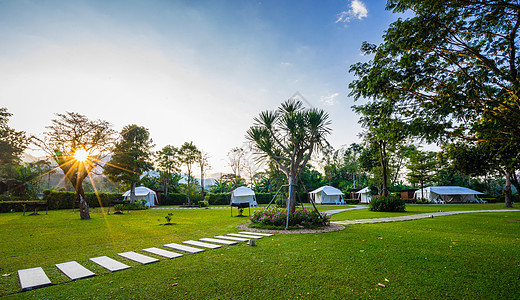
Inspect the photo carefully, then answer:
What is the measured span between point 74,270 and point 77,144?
12.9 m

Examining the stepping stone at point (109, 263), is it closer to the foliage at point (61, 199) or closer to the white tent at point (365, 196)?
the foliage at point (61, 199)

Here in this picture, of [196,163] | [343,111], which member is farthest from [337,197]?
[343,111]

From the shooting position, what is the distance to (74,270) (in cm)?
369

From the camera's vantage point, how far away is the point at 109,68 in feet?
29.6

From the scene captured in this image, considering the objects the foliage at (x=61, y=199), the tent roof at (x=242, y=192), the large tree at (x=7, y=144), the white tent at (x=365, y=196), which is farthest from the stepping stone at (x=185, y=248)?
the white tent at (x=365, y=196)

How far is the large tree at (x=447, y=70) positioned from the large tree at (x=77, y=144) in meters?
13.9

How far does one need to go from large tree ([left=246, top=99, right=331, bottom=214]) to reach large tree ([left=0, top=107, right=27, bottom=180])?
28.8m

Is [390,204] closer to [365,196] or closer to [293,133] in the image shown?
[293,133]

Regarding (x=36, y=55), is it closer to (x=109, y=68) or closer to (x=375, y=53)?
(x=109, y=68)

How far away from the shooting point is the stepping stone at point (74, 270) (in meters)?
3.40

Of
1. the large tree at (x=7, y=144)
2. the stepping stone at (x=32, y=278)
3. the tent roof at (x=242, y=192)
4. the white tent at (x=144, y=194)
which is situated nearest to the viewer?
the stepping stone at (x=32, y=278)

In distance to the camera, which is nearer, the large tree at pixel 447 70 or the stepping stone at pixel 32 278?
the stepping stone at pixel 32 278

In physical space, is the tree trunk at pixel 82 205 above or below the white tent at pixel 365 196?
above

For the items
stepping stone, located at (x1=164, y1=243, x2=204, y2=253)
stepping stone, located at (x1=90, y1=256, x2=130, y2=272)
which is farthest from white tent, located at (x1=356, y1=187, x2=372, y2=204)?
stepping stone, located at (x1=90, y1=256, x2=130, y2=272)
